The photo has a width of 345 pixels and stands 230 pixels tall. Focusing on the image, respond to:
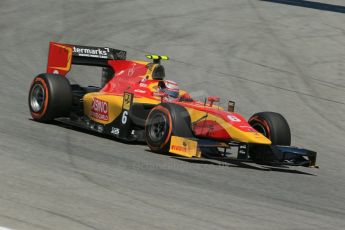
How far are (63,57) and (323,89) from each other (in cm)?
688

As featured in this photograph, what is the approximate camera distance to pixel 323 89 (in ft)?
61.9

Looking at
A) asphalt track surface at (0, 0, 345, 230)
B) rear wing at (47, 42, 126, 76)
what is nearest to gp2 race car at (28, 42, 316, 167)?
rear wing at (47, 42, 126, 76)

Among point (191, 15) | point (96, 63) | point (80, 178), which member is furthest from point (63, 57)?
point (191, 15)

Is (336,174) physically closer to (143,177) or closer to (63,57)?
(143,177)

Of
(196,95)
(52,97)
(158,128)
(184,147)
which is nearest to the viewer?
(184,147)

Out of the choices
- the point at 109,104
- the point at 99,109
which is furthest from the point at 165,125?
the point at 99,109

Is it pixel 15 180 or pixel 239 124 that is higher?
pixel 239 124

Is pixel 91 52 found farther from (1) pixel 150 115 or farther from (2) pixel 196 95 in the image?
(2) pixel 196 95

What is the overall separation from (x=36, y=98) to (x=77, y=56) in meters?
1.19

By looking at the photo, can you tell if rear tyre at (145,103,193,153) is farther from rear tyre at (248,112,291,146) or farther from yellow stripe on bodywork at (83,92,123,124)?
rear tyre at (248,112,291,146)

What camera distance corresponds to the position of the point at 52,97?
43.6ft

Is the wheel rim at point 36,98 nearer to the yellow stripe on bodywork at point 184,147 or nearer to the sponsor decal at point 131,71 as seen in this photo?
the sponsor decal at point 131,71

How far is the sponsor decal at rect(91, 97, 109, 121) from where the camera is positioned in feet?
42.7

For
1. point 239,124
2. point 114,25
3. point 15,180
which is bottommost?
point 15,180
